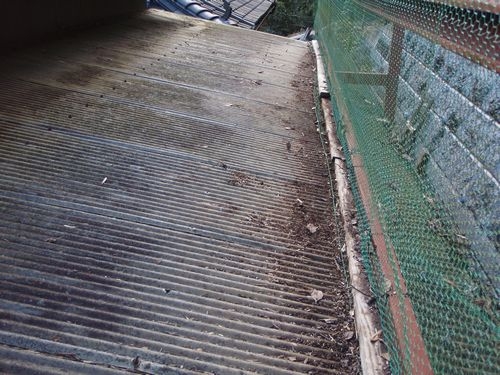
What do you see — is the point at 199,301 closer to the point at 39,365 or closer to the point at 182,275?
the point at 182,275

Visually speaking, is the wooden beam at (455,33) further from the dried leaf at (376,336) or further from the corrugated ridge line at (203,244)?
the corrugated ridge line at (203,244)

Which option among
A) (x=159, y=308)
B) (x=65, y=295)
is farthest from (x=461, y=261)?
(x=65, y=295)

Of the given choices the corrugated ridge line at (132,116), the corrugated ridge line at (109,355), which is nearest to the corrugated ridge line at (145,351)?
the corrugated ridge line at (109,355)

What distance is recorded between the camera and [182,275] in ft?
6.15

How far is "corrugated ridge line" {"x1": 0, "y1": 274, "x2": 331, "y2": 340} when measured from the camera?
1.66m

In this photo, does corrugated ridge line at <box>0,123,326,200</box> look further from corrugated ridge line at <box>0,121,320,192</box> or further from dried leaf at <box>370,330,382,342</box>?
dried leaf at <box>370,330,382,342</box>

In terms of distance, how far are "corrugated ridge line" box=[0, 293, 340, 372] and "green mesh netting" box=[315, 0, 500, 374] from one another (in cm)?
43

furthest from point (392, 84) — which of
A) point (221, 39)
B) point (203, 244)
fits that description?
point (221, 39)

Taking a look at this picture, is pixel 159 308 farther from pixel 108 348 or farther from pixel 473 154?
pixel 473 154

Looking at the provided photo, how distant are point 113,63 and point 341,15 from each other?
2611mm

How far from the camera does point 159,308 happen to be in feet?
5.52

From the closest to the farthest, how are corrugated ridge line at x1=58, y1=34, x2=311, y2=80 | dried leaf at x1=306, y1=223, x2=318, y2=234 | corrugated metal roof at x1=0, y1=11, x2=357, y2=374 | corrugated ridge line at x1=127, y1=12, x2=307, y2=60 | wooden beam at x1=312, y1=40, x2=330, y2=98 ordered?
1. corrugated metal roof at x1=0, y1=11, x2=357, y2=374
2. dried leaf at x1=306, y1=223, x2=318, y2=234
3. wooden beam at x1=312, y1=40, x2=330, y2=98
4. corrugated ridge line at x1=58, y1=34, x2=311, y2=80
5. corrugated ridge line at x1=127, y1=12, x2=307, y2=60

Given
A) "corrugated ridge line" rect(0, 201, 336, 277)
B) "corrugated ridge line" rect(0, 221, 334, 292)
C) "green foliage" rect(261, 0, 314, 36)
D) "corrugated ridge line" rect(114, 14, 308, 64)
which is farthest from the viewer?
"green foliage" rect(261, 0, 314, 36)

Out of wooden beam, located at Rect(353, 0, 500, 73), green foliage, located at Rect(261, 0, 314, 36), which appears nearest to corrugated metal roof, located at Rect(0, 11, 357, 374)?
wooden beam, located at Rect(353, 0, 500, 73)
